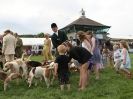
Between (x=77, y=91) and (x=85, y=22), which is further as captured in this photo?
(x=85, y=22)

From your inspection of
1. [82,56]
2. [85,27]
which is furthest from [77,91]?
[85,27]

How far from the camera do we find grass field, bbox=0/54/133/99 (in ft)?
37.0

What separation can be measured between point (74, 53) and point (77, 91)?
118 centimetres

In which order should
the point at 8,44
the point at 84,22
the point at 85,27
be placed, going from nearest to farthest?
1. the point at 8,44
2. the point at 85,27
3. the point at 84,22

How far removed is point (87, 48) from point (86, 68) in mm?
854

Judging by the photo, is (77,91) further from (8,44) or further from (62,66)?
(8,44)

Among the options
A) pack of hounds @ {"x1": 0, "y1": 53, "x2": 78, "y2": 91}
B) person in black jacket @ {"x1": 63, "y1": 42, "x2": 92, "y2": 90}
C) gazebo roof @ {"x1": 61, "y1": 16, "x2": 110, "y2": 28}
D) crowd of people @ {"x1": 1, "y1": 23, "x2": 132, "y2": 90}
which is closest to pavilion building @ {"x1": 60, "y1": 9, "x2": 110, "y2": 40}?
gazebo roof @ {"x1": 61, "y1": 16, "x2": 110, "y2": 28}

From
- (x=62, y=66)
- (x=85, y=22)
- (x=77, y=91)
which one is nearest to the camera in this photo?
(x=77, y=91)

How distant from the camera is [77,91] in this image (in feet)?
39.9

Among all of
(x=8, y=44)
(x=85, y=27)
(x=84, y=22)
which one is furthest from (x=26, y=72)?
(x=84, y=22)

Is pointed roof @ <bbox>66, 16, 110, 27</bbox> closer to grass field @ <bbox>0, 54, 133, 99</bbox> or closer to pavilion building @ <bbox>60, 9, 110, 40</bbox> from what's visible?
pavilion building @ <bbox>60, 9, 110, 40</bbox>

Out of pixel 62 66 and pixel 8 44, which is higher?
pixel 8 44

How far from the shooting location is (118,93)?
1150 cm

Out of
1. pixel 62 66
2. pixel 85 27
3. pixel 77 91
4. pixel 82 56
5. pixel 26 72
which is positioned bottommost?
pixel 77 91
